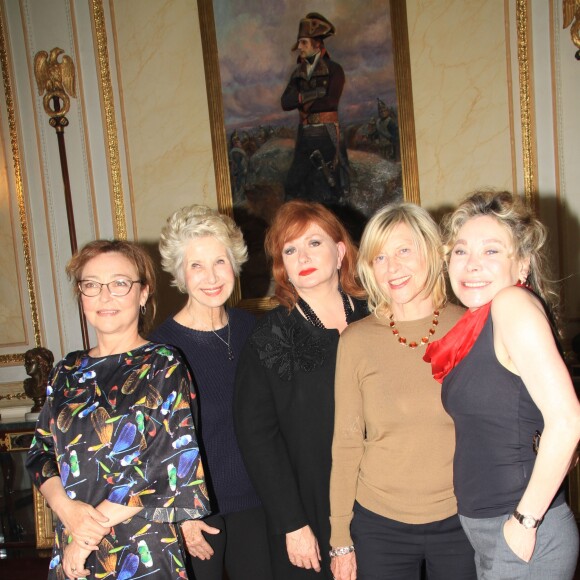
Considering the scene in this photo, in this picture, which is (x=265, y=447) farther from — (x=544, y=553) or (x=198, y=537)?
(x=544, y=553)

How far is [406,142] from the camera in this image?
Result: 4.20 metres

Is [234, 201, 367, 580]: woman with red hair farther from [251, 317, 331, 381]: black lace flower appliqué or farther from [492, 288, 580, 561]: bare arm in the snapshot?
[492, 288, 580, 561]: bare arm

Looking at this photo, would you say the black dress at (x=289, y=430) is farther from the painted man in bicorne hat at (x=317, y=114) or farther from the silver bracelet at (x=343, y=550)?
the painted man in bicorne hat at (x=317, y=114)

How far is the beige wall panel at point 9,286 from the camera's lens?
4.66m

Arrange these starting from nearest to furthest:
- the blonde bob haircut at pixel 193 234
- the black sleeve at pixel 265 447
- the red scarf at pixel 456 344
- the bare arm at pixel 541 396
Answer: the bare arm at pixel 541 396, the red scarf at pixel 456 344, the black sleeve at pixel 265 447, the blonde bob haircut at pixel 193 234

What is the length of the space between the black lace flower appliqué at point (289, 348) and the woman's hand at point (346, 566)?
591 mm

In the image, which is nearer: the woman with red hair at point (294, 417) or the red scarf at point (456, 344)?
the red scarf at point (456, 344)

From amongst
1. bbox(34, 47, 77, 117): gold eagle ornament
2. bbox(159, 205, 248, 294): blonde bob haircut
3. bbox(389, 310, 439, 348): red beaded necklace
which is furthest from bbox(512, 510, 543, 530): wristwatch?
bbox(34, 47, 77, 117): gold eagle ornament

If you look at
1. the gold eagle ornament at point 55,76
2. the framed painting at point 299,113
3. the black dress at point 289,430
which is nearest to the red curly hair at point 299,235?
the black dress at point 289,430

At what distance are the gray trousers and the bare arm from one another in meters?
0.03

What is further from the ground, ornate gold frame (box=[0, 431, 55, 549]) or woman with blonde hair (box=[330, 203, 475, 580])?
woman with blonde hair (box=[330, 203, 475, 580])

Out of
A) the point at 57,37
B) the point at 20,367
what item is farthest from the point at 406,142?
the point at 20,367

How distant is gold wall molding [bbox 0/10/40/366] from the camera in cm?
458

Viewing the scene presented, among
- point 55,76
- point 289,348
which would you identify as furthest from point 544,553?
point 55,76
